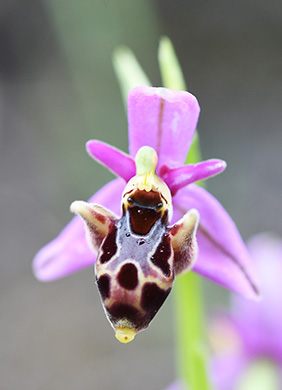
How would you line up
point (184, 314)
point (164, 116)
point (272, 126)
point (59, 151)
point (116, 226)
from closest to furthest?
1. point (116, 226)
2. point (164, 116)
3. point (184, 314)
4. point (59, 151)
5. point (272, 126)

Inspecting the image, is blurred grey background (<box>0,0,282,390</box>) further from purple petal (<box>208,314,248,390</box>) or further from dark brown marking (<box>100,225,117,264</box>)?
dark brown marking (<box>100,225,117,264</box>)

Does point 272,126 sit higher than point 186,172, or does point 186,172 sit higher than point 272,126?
point 186,172

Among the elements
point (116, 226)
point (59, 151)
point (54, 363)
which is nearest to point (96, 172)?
point (59, 151)

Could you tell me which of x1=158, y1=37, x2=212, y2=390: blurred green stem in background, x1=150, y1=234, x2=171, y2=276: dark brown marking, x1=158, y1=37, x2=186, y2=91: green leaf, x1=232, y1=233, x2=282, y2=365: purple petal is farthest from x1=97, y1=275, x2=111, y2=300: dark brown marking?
x1=232, y1=233, x2=282, y2=365: purple petal

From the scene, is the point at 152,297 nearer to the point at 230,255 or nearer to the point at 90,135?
the point at 230,255

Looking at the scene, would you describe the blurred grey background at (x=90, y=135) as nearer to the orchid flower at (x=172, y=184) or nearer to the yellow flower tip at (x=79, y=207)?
the orchid flower at (x=172, y=184)

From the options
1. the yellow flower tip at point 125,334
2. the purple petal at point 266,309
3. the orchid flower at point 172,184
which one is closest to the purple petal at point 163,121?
the orchid flower at point 172,184

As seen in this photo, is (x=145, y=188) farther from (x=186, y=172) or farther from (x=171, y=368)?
(x=171, y=368)

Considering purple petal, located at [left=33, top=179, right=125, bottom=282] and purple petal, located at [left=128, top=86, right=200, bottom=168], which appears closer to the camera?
purple petal, located at [left=128, top=86, right=200, bottom=168]
